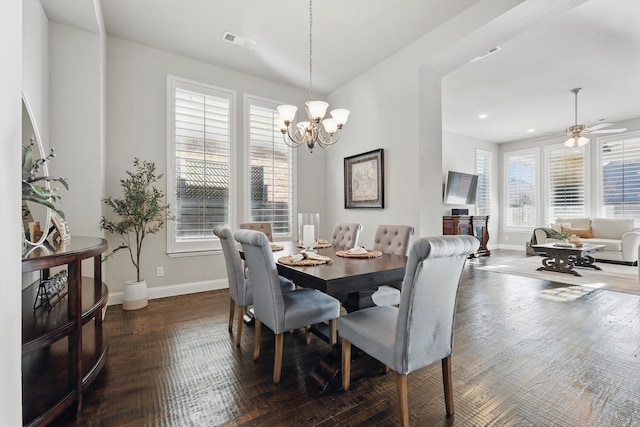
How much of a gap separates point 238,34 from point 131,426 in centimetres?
377

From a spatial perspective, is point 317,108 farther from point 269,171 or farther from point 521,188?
point 521,188

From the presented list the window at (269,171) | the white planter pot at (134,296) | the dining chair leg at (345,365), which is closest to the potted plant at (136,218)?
the white planter pot at (134,296)

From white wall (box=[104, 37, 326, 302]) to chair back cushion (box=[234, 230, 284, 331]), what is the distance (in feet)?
7.83

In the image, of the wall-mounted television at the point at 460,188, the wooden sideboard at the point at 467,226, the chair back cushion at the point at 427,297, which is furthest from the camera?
the wall-mounted television at the point at 460,188

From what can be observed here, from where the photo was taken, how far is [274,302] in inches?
75.0

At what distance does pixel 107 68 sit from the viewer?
11.7ft

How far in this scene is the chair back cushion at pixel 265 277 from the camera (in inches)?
73.3

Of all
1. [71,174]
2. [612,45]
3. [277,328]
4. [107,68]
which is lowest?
[277,328]

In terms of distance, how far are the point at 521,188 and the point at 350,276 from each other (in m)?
8.78

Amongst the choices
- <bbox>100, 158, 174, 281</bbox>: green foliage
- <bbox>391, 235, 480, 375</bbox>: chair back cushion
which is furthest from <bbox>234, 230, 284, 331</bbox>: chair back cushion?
<bbox>100, 158, 174, 281</bbox>: green foliage

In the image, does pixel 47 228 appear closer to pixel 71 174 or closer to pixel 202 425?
pixel 71 174

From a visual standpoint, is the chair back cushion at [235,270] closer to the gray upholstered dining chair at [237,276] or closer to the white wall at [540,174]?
the gray upholstered dining chair at [237,276]

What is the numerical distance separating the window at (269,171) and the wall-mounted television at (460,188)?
431cm

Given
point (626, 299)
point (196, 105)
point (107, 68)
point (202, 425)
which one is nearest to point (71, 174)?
point (107, 68)
